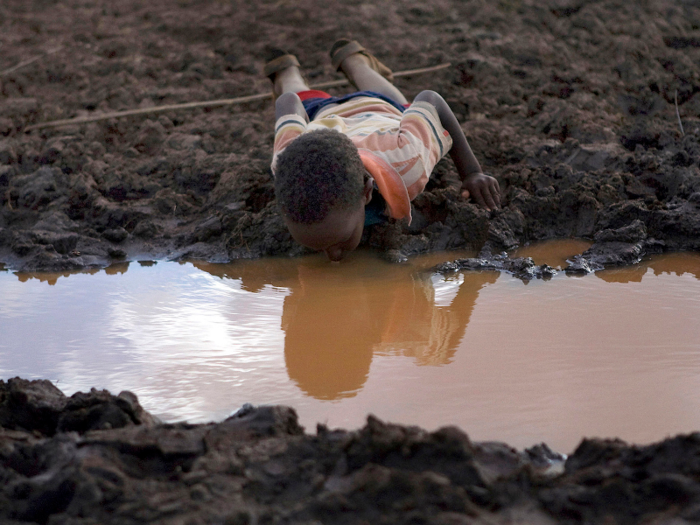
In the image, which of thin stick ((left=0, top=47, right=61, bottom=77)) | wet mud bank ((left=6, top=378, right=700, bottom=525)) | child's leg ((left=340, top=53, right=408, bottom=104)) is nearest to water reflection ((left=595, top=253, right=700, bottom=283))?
wet mud bank ((left=6, top=378, right=700, bottom=525))

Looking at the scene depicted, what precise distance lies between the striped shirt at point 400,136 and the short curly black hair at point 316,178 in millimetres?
286

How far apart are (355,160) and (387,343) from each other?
A: 89 cm

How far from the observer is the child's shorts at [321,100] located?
3771 millimetres

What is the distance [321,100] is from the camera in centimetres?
379

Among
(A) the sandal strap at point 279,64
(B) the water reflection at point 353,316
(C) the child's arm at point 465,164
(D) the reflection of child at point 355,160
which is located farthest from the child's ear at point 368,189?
(A) the sandal strap at point 279,64

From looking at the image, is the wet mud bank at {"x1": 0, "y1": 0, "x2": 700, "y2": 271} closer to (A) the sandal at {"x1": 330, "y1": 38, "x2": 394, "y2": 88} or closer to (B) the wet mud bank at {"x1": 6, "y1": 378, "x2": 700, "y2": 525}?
(A) the sandal at {"x1": 330, "y1": 38, "x2": 394, "y2": 88}

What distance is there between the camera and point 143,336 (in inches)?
90.1

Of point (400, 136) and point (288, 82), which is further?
point (288, 82)

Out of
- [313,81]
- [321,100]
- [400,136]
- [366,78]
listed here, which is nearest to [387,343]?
[400,136]

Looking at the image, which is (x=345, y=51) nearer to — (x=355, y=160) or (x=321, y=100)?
(x=321, y=100)

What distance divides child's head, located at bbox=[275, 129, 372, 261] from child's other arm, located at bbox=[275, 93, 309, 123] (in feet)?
2.20

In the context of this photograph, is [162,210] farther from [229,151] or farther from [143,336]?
[143,336]

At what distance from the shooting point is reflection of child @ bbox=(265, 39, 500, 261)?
2627 mm

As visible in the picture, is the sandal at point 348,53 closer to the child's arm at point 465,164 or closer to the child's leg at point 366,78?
the child's leg at point 366,78
